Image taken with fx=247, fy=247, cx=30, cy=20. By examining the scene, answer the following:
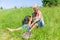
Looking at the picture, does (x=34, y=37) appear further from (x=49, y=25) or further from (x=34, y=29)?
(x=49, y=25)

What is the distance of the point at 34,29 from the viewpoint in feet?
39.6

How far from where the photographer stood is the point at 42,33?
11852 mm

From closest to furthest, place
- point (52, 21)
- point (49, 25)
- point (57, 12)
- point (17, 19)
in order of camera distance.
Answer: point (49, 25)
point (52, 21)
point (17, 19)
point (57, 12)

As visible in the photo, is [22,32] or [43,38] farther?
[22,32]

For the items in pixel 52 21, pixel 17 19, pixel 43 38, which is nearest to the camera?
pixel 43 38

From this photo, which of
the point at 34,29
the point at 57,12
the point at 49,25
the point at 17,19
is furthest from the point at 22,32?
the point at 57,12

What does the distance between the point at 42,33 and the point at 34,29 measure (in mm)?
475

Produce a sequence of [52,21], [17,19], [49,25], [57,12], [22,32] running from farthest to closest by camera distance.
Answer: [57,12] < [17,19] < [52,21] < [49,25] < [22,32]

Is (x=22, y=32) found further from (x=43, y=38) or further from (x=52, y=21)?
(x=52, y=21)

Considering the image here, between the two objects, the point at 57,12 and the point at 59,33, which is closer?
the point at 59,33

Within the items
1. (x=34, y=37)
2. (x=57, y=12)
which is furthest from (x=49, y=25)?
(x=57, y=12)

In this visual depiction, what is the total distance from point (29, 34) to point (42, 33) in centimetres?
78

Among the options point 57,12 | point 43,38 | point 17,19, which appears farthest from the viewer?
point 57,12

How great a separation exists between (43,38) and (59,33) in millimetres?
945
